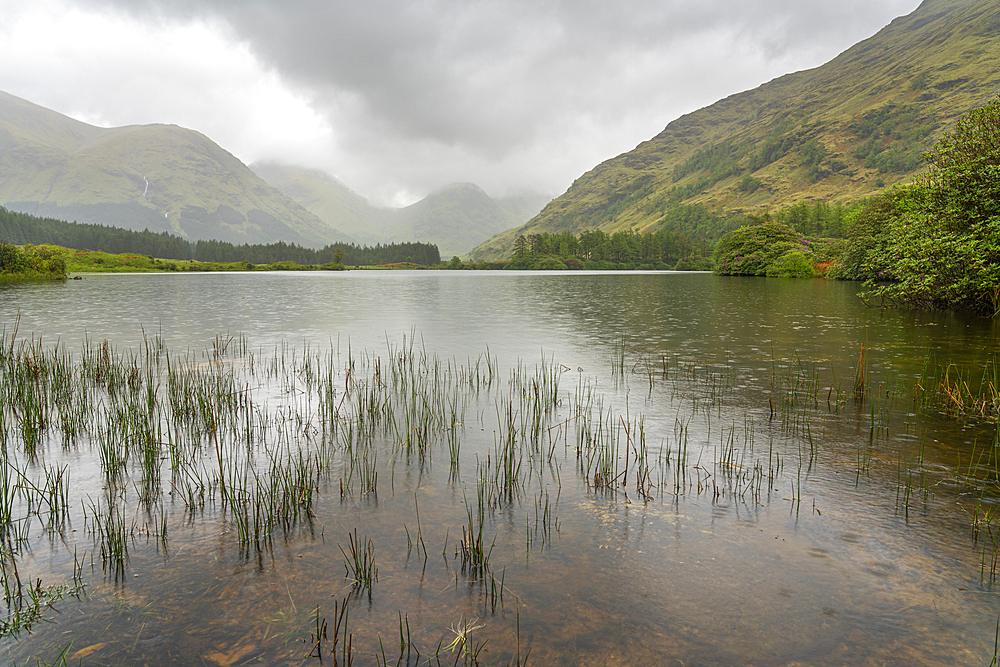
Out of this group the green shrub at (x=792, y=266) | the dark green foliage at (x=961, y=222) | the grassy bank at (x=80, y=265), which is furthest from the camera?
the green shrub at (x=792, y=266)

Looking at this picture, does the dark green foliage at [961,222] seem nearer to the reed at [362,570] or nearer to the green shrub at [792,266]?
the reed at [362,570]

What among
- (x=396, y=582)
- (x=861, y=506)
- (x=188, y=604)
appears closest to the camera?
(x=188, y=604)

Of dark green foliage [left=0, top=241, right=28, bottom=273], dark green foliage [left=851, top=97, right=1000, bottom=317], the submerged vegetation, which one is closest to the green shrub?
dark green foliage [left=851, top=97, right=1000, bottom=317]

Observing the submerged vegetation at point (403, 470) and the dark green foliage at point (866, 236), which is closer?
the submerged vegetation at point (403, 470)

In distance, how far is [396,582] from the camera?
4918mm

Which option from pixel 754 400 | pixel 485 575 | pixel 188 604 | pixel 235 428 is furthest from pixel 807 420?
pixel 235 428

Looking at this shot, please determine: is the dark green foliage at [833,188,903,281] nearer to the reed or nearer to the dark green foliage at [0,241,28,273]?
the reed

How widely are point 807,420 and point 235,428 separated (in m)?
12.0

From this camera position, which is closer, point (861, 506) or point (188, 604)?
point (188, 604)

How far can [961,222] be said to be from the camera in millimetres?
21297

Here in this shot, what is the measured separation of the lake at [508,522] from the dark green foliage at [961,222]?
30.6ft

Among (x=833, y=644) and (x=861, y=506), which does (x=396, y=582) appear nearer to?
(x=833, y=644)

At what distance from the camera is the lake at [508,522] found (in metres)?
4.20

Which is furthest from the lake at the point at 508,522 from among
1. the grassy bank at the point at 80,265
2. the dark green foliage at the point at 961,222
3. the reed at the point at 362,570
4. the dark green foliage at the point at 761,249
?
the dark green foliage at the point at 761,249
